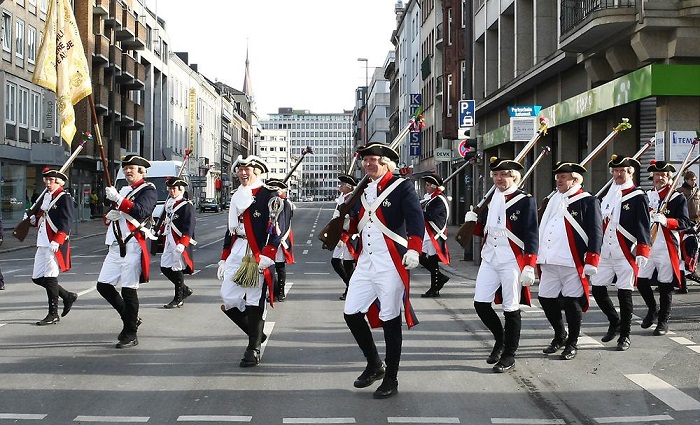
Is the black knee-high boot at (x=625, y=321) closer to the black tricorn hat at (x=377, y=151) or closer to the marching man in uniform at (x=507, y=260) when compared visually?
the marching man in uniform at (x=507, y=260)

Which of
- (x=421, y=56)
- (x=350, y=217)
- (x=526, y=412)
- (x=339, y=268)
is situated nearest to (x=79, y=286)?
(x=339, y=268)

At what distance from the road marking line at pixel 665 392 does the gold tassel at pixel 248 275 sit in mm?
3391

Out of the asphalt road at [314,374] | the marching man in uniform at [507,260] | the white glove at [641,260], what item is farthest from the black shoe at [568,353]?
the white glove at [641,260]

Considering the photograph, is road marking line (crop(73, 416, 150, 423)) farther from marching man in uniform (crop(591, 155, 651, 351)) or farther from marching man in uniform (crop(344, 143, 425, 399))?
marching man in uniform (crop(591, 155, 651, 351))

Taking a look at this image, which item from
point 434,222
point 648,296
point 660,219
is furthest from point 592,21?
point 648,296

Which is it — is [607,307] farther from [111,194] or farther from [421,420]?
[111,194]

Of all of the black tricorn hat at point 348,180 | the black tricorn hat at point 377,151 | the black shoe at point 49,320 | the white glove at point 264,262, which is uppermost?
the black tricorn hat at point 377,151

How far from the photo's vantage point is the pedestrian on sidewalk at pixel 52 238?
11.1m

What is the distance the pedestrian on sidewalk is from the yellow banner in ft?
6.40

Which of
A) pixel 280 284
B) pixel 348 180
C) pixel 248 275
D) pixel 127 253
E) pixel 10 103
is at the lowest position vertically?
pixel 280 284

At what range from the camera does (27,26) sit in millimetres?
44125

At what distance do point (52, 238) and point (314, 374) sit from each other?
4577 millimetres

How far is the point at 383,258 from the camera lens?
7375 millimetres

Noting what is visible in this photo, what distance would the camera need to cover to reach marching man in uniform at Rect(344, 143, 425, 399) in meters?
7.33
